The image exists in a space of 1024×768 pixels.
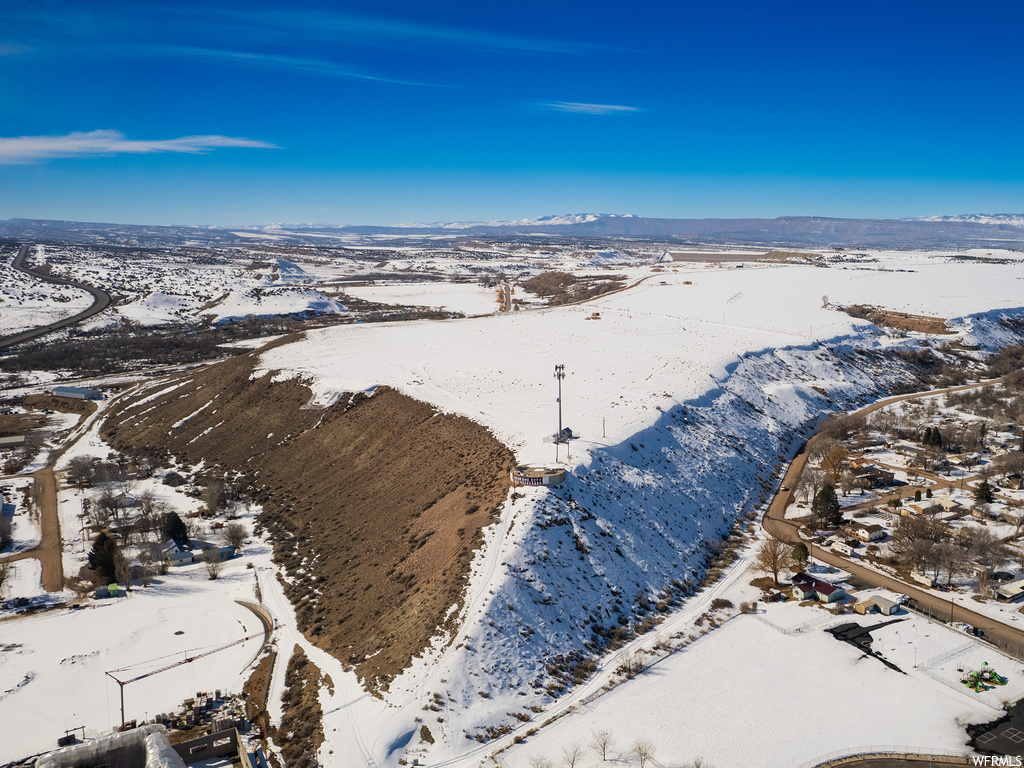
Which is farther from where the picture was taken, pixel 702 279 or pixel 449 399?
pixel 702 279

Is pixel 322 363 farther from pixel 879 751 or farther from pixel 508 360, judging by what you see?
pixel 879 751

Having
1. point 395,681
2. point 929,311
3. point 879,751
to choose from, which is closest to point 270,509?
point 395,681

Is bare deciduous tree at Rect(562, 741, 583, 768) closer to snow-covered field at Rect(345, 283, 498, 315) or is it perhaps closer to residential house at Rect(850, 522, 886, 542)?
residential house at Rect(850, 522, 886, 542)

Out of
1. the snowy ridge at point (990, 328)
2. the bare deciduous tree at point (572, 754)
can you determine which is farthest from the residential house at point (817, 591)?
the snowy ridge at point (990, 328)

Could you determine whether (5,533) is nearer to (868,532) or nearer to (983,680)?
(983,680)

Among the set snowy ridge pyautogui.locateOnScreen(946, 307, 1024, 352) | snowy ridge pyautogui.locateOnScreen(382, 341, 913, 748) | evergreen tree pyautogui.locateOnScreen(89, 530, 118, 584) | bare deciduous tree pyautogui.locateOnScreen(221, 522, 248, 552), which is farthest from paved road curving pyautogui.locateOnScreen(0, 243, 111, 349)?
snowy ridge pyautogui.locateOnScreen(946, 307, 1024, 352)

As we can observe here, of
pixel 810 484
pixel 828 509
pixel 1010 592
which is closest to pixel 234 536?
pixel 828 509
